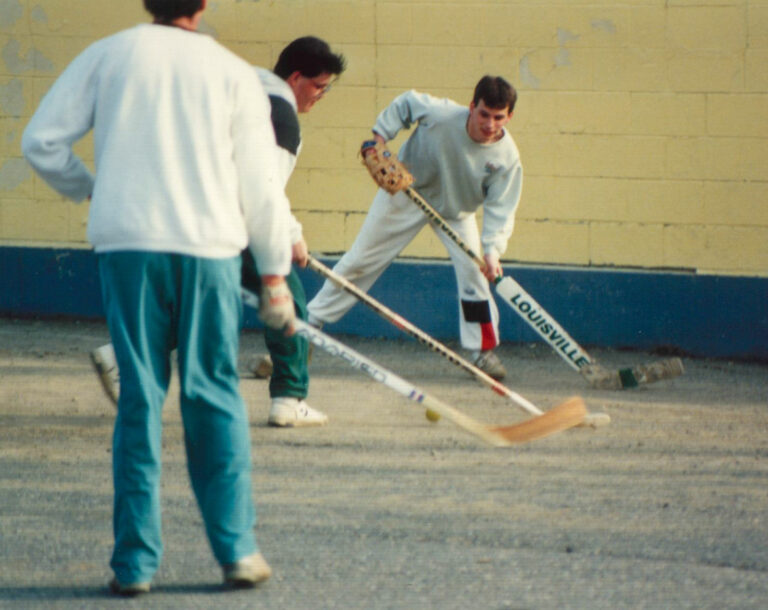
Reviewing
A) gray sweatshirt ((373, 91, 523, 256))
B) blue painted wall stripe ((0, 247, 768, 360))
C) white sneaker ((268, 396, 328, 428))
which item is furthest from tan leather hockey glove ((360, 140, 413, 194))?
blue painted wall stripe ((0, 247, 768, 360))

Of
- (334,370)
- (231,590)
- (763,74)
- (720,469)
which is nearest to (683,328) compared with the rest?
(763,74)

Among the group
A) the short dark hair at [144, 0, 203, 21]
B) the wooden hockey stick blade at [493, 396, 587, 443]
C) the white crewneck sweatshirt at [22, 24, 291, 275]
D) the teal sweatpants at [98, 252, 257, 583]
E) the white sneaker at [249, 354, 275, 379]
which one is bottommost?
the white sneaker at [249, 354, 275, 379]

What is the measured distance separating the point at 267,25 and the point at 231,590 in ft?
17.9

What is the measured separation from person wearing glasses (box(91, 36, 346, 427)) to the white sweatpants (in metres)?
1.28

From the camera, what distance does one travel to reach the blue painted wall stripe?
8.39 meters

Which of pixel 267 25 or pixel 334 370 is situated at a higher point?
pixel 267 25

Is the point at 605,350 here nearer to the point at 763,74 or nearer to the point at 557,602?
the point at 763,74

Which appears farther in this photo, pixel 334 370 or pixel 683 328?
pixel 683 328

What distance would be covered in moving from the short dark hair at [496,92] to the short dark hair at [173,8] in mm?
3347

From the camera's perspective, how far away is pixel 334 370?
7.72 m

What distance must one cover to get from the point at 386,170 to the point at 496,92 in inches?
26.0

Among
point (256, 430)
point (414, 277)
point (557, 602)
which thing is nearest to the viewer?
point (557, 602)

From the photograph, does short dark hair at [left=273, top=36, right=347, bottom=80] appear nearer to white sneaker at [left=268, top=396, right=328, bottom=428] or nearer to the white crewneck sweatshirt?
white sneaker at [left=268, top=396, right=328, bottom=428]

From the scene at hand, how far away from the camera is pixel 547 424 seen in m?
5.63
